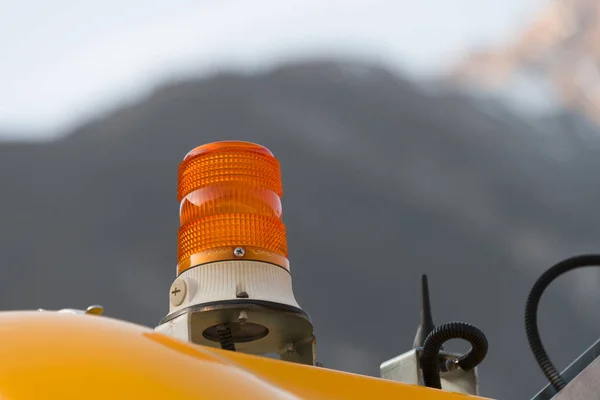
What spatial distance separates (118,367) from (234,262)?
76 cm

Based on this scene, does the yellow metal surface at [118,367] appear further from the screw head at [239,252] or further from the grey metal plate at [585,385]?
the screw head at [239,252]

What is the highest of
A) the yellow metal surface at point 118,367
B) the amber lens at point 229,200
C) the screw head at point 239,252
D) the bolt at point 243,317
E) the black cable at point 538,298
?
the amber lens at point 229,200

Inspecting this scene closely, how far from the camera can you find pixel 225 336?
154 cm

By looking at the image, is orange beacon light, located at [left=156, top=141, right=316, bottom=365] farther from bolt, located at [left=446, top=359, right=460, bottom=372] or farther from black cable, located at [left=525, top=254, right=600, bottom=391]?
black cable, located at [left=525, top=254, right=600, bottom=391]

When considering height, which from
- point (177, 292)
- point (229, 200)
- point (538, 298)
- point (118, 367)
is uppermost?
point (229, 200)

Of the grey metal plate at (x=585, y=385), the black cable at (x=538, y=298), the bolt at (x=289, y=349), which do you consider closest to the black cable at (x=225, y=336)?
the bolt at (x=289, y=349)

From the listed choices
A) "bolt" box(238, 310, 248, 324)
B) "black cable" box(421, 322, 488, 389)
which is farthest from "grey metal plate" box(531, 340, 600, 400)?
"bolt" box(238, 310, 248, 324)

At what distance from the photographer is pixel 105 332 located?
0.94m

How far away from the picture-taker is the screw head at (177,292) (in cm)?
157

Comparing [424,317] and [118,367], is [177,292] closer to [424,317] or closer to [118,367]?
[424,317]

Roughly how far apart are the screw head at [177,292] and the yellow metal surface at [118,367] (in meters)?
0.51

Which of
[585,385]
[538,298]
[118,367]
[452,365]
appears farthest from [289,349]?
[118,367]

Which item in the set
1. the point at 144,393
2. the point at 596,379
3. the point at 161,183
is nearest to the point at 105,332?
the point at 144,393

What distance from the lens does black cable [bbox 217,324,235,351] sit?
1.54 meters
